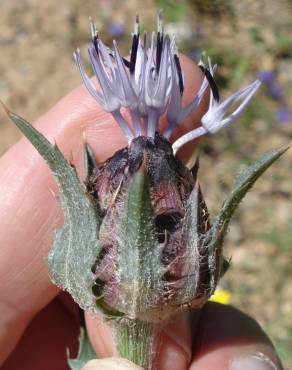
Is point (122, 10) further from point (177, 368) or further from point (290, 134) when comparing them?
point (177, 368)

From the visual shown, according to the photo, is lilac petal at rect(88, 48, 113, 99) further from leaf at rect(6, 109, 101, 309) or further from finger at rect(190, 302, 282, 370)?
finger at rect(190, 302, 282, 370)

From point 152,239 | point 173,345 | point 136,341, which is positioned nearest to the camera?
point 152,239

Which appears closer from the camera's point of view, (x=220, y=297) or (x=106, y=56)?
(x=106, y=56)

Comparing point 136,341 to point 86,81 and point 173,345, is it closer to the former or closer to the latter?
point 173,345

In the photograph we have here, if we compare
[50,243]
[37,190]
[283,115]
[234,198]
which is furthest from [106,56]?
[283,115]

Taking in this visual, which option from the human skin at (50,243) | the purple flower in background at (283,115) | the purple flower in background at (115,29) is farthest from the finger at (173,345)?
the purple flower in background at (115,29)

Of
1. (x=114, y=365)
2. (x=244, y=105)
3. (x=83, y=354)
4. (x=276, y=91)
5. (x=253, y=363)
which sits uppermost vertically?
(x=244, y=105)

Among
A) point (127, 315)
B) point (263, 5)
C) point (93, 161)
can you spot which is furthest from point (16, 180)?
point (263, 5)
